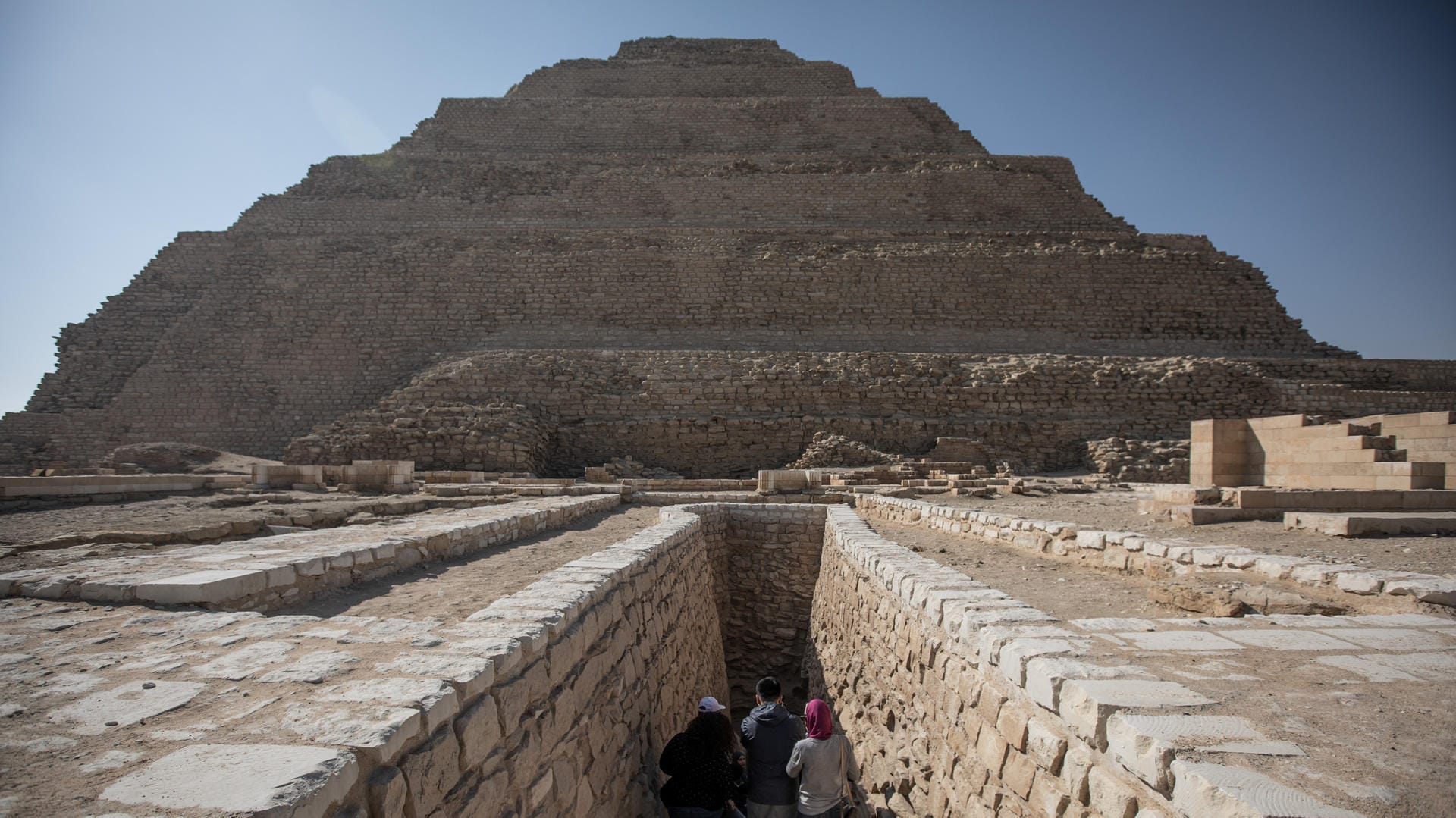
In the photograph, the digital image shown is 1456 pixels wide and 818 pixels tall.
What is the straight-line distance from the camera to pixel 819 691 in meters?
7.17

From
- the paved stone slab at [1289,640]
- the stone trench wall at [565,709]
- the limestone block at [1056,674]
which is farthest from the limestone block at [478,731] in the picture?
the paved stone slab at [1289,640]

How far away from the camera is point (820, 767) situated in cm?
416

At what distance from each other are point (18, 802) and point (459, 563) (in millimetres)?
3695

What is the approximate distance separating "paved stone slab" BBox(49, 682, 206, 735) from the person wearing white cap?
2.73 m

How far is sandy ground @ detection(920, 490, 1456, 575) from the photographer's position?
444 centimetres

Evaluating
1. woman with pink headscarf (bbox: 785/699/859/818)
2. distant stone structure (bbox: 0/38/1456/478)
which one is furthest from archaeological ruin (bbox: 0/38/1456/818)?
woman with pink headscarf (bbox: 785/699/859/818)

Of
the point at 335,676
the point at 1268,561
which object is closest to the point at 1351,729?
the point at 1268,561

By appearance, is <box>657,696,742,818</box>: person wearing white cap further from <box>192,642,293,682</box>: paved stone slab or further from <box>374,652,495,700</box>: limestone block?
<box>192,642,293,682</box>: paved stone slab

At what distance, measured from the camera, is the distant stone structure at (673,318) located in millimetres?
16953

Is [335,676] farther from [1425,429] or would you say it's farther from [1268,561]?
[1425,429]

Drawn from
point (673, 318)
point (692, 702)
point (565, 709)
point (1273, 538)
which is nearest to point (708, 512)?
point (692, 702)

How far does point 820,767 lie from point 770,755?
434mm

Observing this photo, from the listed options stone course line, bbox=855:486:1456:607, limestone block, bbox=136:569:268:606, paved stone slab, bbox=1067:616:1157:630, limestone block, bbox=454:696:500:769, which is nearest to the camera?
limestone block, bbox=454:696:500:769

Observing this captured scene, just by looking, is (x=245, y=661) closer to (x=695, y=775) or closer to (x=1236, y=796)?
(x=695, y=775)
